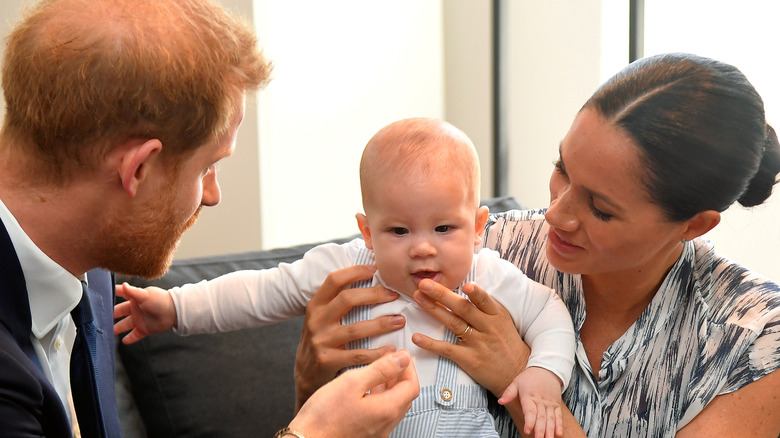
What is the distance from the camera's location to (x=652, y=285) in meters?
1.81

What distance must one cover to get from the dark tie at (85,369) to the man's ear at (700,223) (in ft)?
3.87

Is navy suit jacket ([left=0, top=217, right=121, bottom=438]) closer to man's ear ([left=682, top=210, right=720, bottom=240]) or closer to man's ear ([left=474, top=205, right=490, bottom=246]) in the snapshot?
man's ear ([left=474, top=205, right=490, bottom=246])

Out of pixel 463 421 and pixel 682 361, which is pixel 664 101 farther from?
pixel 463 421

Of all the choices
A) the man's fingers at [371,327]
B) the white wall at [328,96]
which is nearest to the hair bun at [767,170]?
the man's fingers at [371,327]

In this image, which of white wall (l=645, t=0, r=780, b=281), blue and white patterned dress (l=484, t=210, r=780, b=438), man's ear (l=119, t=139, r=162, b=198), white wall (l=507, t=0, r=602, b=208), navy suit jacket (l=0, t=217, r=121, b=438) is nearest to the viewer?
navy suit jacket (l=0, t=217, r=121, b=438)

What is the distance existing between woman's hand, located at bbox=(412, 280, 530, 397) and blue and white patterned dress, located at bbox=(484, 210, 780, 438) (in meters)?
0.16

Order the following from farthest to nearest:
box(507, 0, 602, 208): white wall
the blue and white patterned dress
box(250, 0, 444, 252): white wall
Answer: box(507, 0, 602, 208): white wall, box(250, 0, 444, 252): white wall, the blue and white patterned dress

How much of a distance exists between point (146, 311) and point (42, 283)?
420 mm

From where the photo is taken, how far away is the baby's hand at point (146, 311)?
6.05ft

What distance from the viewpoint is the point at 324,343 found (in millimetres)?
1771

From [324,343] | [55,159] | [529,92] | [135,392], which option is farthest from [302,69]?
[55,159]

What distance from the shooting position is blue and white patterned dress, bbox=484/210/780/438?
1642 mm

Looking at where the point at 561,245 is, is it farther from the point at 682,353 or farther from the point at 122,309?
the point at 122,309

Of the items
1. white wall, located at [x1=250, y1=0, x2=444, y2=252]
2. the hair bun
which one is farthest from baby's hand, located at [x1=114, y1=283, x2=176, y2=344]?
white wall, located at [x1=250, y1=0, x2=444, y2=252]
